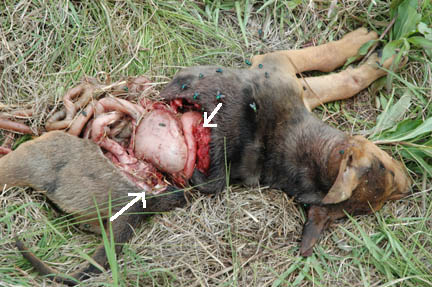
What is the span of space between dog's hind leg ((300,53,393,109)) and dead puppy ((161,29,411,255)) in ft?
1.06

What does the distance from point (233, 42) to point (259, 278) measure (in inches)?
94.6

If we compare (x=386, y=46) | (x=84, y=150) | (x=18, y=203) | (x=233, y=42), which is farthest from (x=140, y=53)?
(x=386, y=46)

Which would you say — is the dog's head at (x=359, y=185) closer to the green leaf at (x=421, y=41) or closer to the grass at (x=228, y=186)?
the grass at (x=228, y=186)

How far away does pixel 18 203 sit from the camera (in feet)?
13.8

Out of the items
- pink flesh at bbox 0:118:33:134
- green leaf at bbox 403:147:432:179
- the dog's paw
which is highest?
pink flesh at bbox 0:118:33:134

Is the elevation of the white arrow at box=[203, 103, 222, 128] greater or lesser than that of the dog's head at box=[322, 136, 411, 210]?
greater

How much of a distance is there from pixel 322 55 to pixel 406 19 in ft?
2.81

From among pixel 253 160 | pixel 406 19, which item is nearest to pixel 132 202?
pixel 253 160

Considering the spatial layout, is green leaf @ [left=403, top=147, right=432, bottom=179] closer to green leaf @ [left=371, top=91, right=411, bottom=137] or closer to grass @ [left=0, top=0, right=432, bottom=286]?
grass @ [left=0, top=0, right=432, bottom=286]

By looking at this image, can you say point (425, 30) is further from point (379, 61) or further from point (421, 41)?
point (379, 61)

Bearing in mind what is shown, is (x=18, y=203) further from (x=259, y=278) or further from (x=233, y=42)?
(x=233, y=42)

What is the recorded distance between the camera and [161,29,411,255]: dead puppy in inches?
165

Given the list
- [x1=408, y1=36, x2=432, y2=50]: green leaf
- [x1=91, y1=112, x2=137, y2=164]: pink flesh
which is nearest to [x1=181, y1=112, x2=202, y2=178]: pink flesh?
[x1=91, y1=112, x2=137, y2=164]: pink flesh

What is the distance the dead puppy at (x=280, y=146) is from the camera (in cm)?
420
